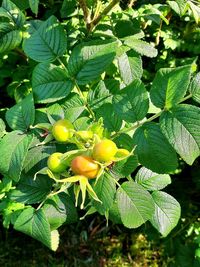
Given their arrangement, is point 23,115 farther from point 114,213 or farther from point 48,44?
point 114,213

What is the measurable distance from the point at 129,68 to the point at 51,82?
0.27 meters

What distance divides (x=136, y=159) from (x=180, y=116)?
20cm

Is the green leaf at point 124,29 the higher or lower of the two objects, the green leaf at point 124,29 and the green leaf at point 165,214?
the higher

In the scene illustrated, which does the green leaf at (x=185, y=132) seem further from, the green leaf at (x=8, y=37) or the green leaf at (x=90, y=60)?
the green leaf at (x=8, y=37)

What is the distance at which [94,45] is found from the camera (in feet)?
4.52

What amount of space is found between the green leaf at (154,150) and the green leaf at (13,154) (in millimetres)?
313

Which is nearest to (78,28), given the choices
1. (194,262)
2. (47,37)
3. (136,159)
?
(47,37)

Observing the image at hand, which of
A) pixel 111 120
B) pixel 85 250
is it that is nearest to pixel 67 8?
pixel 111 120

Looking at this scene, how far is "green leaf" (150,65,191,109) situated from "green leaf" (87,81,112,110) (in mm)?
225

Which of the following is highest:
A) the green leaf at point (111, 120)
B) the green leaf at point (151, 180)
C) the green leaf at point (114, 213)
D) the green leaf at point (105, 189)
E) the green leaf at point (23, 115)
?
the green leaf at point (111, 120)

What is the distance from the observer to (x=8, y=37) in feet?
5.08

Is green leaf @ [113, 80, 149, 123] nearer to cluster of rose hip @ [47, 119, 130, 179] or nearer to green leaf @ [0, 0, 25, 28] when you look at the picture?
cluster of rose hip @ [47, 119, 130, 179]

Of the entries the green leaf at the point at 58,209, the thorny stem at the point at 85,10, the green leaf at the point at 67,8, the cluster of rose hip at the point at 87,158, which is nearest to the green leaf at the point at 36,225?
the green leaf at the point at 58,209

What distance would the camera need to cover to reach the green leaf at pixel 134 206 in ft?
4.25
